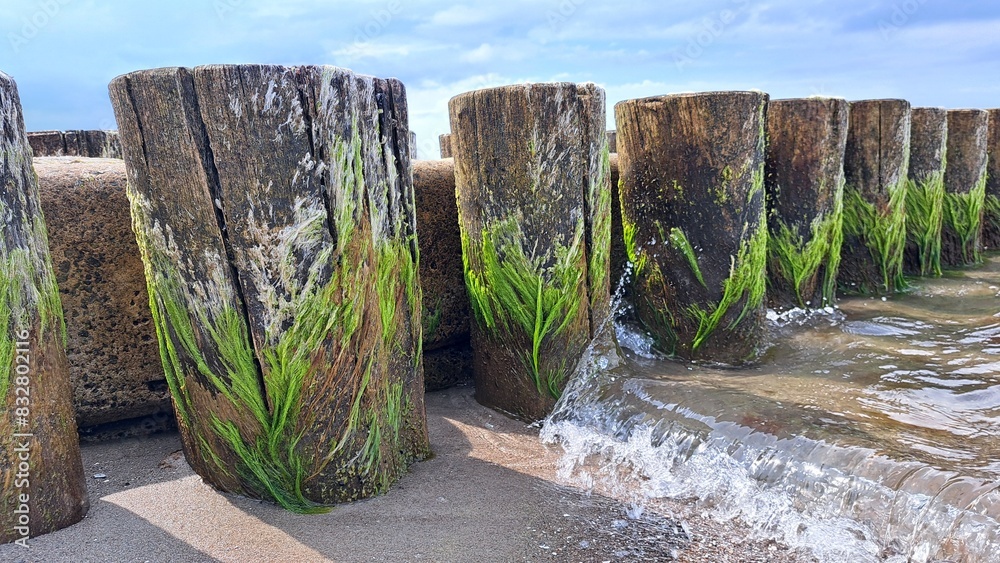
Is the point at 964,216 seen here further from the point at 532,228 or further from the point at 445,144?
the point at 532,228

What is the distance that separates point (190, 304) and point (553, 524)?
5.05 feet

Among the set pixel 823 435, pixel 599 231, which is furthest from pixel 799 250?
pixel 823 435

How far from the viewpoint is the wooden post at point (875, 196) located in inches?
225

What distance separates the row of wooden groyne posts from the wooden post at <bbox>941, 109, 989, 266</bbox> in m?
4.42

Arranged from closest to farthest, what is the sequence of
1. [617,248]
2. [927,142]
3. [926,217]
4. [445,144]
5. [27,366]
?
[27,366] < [617,248] < [927,142] < [926,217] < [445,144]

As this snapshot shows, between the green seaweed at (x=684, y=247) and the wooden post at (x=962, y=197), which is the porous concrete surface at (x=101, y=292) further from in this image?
the wooden post at (x=962, y=197)

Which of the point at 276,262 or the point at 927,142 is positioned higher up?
the point at 927,142

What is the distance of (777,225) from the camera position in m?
5.15

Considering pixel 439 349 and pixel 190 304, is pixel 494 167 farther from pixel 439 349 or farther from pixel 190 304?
pixel 190 304

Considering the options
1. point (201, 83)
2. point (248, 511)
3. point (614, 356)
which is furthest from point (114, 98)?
point (614, 356)

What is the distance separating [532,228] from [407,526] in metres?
1.59

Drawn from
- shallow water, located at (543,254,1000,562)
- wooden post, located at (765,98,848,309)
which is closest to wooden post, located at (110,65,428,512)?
shallow water, located at (543,254,1000,562)

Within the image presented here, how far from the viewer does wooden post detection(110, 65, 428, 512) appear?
241cm

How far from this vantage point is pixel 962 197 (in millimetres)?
7531
